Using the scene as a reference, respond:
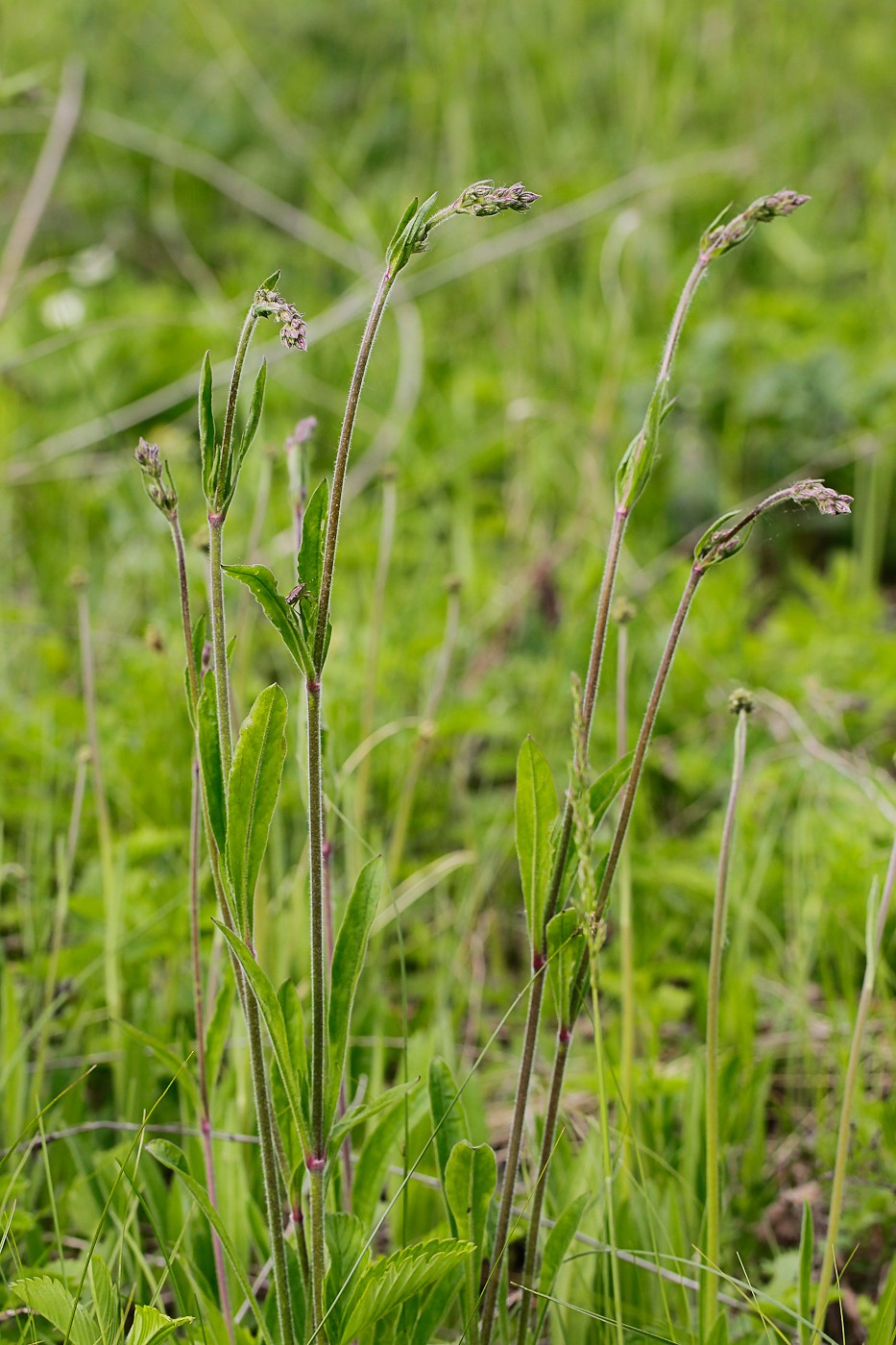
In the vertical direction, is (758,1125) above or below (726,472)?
below

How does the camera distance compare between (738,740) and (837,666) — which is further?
(837,666)

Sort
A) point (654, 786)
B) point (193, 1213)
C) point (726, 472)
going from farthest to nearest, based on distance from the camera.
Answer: point (726, 472) → point (654, 786) → point (193, 1213)

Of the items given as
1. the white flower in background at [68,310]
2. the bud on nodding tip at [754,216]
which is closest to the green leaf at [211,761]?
the bud on nodding tip at [754,216]

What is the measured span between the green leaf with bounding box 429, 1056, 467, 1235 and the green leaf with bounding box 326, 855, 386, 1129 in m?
0.11

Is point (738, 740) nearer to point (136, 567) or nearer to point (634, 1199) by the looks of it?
point (634, 1199)

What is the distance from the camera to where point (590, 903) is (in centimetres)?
78

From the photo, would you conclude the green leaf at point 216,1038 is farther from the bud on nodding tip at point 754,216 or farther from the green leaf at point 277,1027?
the bud on nodding tip at point 754,216

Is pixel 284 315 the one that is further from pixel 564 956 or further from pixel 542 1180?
pixel 542 1180

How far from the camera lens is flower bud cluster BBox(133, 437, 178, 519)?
811 millimetres

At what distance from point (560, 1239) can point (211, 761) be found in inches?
18.0

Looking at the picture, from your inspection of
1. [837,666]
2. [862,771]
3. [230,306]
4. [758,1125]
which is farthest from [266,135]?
[758,1125]

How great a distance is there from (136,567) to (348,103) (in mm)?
2714

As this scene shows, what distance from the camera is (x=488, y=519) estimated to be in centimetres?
288

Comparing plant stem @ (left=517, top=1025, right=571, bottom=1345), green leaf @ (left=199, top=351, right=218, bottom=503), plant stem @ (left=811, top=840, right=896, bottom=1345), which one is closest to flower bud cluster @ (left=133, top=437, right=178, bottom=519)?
green leaf @ (left=199, top=351, right=218, bottom=503)
